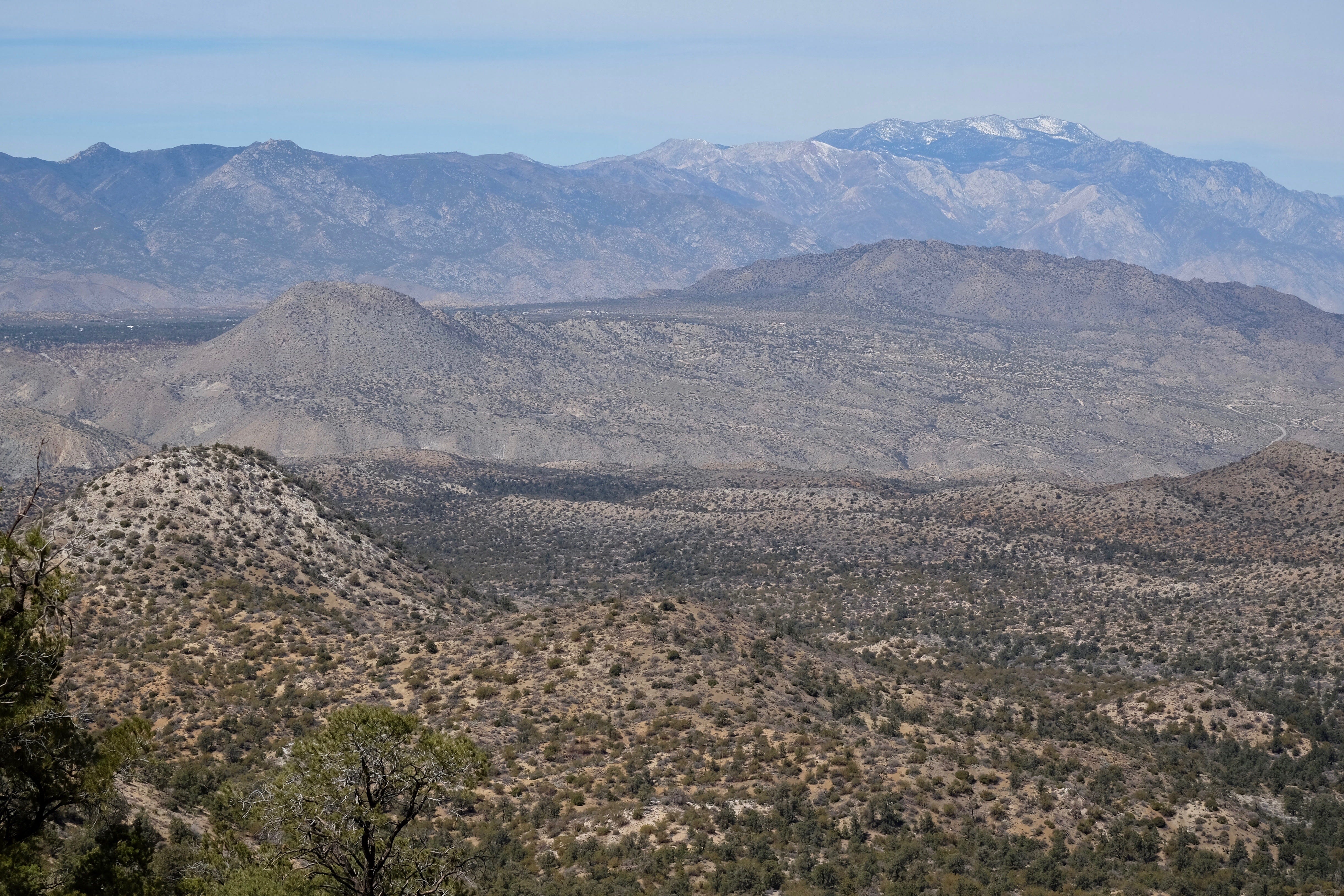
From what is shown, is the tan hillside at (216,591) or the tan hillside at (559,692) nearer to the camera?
the tan hillside at (559,692)

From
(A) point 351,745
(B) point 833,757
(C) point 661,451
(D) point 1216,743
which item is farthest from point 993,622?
(C) point 661,451

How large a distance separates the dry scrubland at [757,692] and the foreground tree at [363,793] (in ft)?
26.2

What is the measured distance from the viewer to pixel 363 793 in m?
19.9

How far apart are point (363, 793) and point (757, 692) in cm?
2287

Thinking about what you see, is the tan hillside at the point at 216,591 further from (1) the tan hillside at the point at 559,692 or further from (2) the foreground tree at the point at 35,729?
(2) the foreground tree at the point at 35,729

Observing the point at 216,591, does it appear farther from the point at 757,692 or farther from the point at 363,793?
the point at 363,793

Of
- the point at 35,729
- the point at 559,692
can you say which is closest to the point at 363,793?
the point at 35,729

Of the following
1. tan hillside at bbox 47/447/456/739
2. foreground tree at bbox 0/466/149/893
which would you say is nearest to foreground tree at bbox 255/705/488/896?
foreground tree at bbox 0/466/149/893

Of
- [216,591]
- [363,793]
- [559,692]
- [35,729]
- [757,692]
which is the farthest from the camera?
[216,591]

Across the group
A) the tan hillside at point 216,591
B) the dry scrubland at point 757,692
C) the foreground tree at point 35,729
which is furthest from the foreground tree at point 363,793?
the tan hillside at point 216,591

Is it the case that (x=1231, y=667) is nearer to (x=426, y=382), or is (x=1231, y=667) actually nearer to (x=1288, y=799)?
(x=1288, y=799)

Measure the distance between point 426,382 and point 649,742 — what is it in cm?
16136

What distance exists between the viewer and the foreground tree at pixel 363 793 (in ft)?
63.2

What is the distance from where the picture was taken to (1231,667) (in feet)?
187
